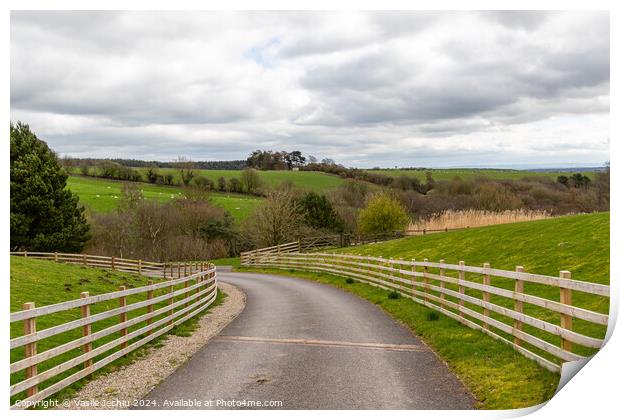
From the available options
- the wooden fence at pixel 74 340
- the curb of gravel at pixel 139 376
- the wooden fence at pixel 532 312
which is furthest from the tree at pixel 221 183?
the curb of gravel at pixel 139 376

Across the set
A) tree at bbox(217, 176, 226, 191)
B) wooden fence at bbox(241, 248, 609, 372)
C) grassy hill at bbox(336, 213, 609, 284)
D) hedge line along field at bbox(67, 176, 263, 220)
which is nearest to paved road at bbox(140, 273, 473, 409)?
wooden fence at bbox(241, 248, 609, 372)

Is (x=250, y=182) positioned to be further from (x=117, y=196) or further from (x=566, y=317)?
(x=566, y=317)

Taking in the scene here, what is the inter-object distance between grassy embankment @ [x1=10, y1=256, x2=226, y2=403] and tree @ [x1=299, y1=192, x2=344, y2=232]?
32579 mm

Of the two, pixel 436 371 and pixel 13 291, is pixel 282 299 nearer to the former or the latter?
pixel 13 291

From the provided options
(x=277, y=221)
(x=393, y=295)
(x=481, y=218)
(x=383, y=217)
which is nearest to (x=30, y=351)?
(x=393, y=295)

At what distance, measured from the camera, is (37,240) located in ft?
118

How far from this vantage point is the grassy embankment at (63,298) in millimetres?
8730

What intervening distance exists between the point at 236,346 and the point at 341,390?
11.5 ft

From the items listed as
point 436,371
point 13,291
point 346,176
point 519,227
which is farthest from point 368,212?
point 346,176

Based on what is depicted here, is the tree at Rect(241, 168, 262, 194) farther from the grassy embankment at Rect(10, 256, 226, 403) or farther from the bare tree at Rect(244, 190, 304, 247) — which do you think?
the grassy embankment at Rect(10, 256, 226, 403)

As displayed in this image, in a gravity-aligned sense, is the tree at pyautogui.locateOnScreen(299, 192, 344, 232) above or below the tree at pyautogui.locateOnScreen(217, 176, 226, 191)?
below

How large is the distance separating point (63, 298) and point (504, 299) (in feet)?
39.1

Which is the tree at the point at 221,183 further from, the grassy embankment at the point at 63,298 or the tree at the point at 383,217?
the grassy embankment at the point at 63,298

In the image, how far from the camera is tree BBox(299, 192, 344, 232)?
184ft
